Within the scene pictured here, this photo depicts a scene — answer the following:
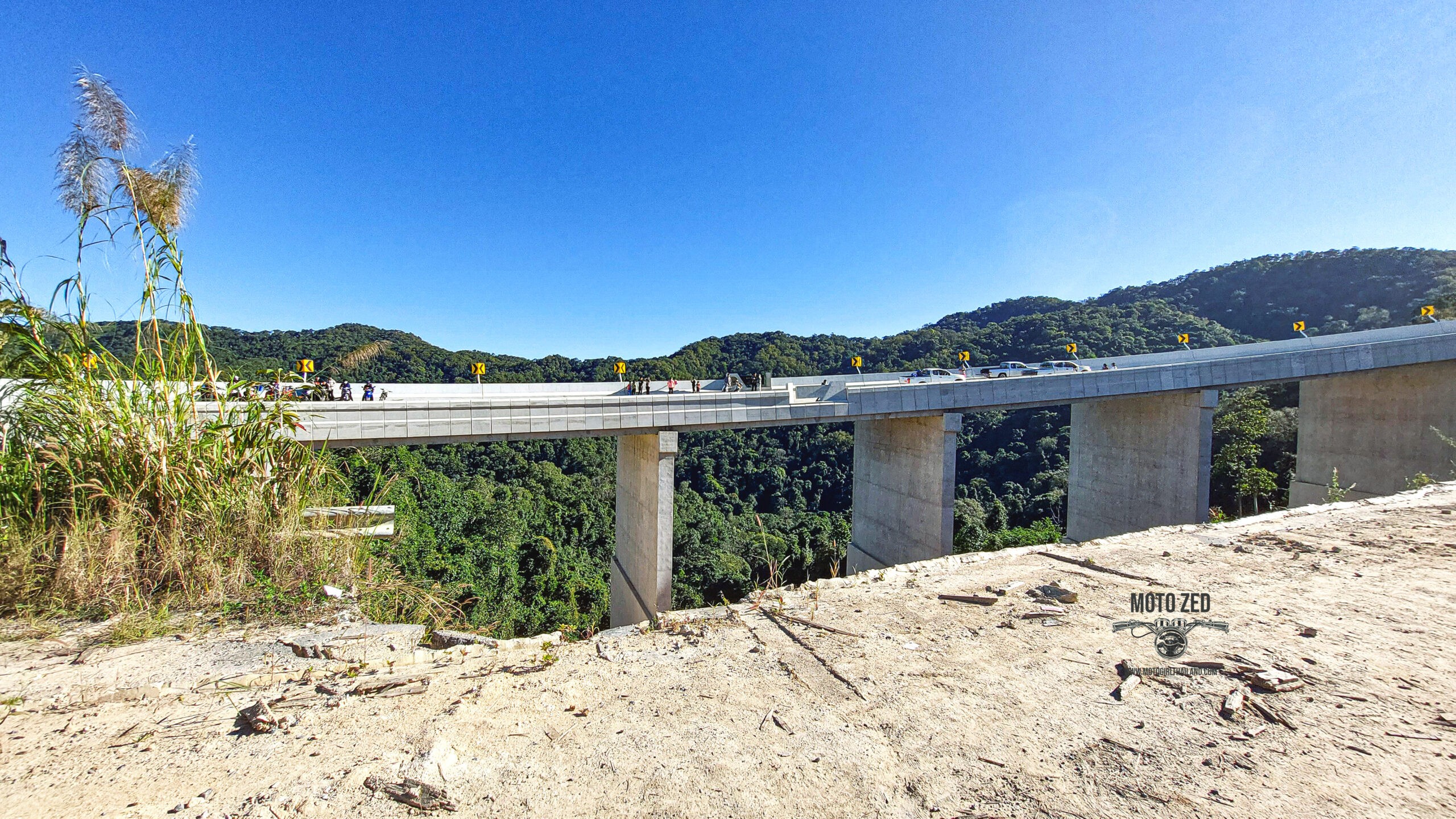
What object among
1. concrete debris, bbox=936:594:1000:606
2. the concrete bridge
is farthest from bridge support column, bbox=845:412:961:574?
concrete debris, bbox=936:594:1000:606

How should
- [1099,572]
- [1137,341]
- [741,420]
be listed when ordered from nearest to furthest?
[1099,572], [741,420], [1137,341]

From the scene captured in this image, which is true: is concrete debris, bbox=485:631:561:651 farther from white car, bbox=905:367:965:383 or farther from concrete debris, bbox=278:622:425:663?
white car, bbox=905:367:965:383

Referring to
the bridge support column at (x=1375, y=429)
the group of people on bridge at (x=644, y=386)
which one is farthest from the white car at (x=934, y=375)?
Answer: the bridge support column at (x=1375, y=429)

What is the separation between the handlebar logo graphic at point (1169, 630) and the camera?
3.19 meters

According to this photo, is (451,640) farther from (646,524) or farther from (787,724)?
(646,524)

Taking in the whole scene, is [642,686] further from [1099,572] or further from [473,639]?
[1099,572]

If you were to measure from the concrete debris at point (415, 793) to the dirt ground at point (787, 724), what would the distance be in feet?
0.04

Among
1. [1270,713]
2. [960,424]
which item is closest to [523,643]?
[1270,713]

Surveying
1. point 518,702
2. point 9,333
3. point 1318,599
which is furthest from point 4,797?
point 1318,599

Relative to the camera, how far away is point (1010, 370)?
61.4 ft

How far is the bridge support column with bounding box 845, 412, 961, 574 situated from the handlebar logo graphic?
32.6 ft

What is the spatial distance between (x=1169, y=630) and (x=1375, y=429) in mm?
22342

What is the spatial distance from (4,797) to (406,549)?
13.8 m

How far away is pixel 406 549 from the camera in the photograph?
14.1 meters
